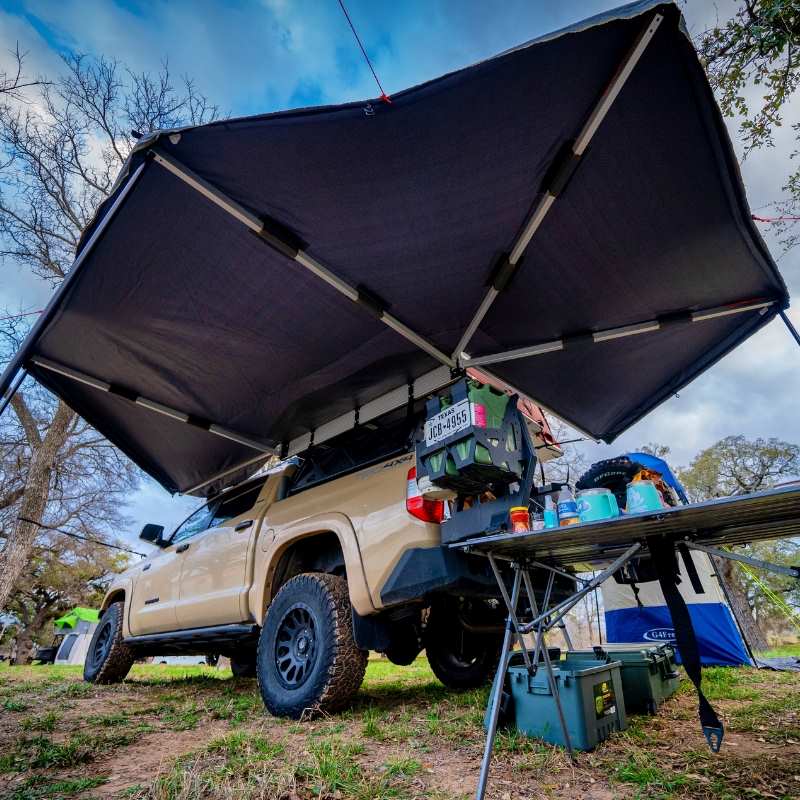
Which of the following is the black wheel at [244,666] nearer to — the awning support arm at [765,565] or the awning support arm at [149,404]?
the awning support arm at [149,404]

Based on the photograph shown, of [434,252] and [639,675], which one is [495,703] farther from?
[434,252]

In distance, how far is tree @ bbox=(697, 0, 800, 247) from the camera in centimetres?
478

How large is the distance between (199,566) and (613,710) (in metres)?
3.46

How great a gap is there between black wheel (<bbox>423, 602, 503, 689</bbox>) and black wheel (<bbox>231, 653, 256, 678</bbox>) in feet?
8.41

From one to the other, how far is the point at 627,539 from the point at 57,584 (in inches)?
1124

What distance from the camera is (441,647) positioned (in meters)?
3.83

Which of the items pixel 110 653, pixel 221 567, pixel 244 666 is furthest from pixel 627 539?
pixel 110 653

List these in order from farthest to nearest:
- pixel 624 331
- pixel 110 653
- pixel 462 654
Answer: pixel 110 653, pixel 462 654, pixel 624 331

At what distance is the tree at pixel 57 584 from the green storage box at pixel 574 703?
2265 cm

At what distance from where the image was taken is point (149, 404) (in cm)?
443

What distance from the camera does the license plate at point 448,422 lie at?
8.05 feet

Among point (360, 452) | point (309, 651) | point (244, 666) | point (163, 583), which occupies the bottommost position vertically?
point (244, 666)

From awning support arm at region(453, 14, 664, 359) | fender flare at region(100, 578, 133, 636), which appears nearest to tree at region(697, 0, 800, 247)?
awning support arm at region(453, 14, 664, 359)

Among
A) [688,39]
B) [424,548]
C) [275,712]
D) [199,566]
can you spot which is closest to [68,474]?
[199,566]
